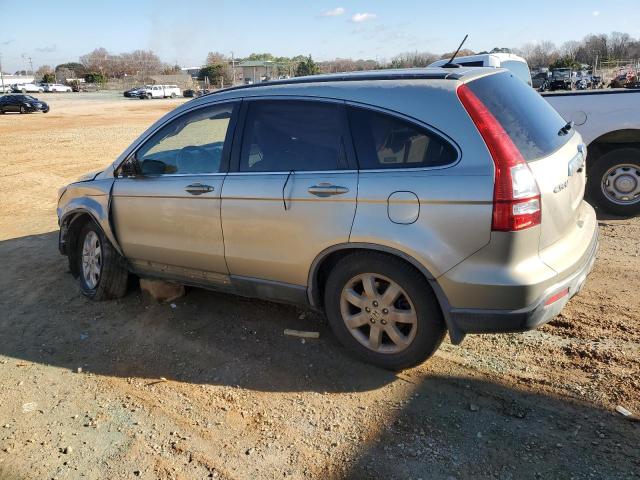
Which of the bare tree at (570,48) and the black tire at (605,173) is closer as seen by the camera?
the black tire at (605,173)

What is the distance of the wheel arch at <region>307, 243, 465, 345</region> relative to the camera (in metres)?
3.18

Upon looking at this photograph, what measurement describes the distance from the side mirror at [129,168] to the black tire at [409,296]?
2027 mm

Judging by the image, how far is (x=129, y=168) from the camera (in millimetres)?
4602

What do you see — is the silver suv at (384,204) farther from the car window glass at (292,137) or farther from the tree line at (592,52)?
the tree line at (592,52)

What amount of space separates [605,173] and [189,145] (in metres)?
5.19

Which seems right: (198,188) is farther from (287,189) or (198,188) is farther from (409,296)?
(409,296)

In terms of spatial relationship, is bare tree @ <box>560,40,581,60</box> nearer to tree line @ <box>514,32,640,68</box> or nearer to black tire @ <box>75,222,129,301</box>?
tree line @ <box>514,32,640,68</box>

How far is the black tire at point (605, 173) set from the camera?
6707mm

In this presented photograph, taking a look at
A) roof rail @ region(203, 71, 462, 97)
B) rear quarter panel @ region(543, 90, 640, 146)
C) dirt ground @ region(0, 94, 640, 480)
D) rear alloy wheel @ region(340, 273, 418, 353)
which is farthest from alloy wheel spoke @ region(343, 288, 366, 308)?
rear quarter panel @ region(543, 90, 640, 146)

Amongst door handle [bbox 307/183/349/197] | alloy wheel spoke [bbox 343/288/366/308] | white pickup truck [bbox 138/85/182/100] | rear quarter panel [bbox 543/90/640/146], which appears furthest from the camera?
white pickup truck [bbox 138/85/182/100]

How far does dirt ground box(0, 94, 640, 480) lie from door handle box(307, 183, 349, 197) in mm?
1178

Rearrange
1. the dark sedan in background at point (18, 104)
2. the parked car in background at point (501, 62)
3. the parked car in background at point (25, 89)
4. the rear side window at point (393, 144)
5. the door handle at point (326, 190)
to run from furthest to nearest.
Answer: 1. the parked car in background at point (25, 89)
2. the dark sedan in background at point (18, 104)
3. the parked car in background at point (501, 62)
4. the door handle at point (326, 190)
5. the rear side window at point (393, 144)

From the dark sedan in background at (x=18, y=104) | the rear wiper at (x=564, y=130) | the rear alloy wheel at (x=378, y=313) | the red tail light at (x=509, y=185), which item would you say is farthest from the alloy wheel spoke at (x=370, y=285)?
the dark sedan in background at (x=18, y=104)

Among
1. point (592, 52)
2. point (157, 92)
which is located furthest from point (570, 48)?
point (157, 92)
